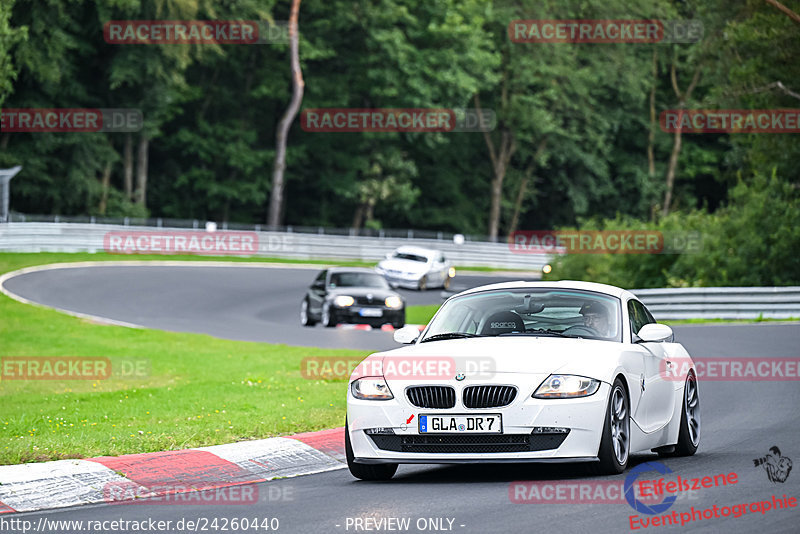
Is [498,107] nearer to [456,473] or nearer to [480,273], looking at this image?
[480,273]

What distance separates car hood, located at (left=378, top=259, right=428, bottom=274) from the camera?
46000mm

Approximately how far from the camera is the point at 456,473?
32.4 feet

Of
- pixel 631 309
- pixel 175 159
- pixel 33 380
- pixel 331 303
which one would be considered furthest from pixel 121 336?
pixel 175 159

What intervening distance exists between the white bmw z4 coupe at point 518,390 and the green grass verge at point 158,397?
2178mm

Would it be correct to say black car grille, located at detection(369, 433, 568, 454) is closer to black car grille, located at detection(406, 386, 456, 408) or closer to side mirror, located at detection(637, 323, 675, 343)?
black car grille, located at detection(406, 386, 456, 408)

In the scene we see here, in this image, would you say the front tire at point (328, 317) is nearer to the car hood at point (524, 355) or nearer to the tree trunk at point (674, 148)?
the car hood at point (524, 355)

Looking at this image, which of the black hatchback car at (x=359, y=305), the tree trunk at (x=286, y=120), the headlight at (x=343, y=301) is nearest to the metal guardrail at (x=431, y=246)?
the tree trunk at (x=286, y=120)

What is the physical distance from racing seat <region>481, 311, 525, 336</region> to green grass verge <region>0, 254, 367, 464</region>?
2497mm

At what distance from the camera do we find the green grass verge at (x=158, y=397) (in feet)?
36.6

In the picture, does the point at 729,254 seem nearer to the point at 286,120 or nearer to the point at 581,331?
the point at 581,331

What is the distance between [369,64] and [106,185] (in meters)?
16.3

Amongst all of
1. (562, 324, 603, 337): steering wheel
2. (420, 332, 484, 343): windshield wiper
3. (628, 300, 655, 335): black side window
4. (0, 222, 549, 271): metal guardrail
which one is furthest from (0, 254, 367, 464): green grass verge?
(0, 222, 549, 271): metal guardrail

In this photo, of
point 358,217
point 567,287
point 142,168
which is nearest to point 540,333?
point 567,287

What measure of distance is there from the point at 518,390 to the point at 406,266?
1468 inches
